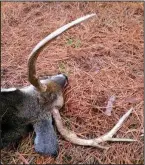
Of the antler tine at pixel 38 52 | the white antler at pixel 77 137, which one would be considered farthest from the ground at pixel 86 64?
the antler tine at pixel 38 52

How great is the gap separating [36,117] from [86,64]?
3.55 feet

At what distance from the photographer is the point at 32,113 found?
3.61 metres

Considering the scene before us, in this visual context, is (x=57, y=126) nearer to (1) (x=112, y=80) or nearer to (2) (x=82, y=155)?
(2) (x=82, y=155)

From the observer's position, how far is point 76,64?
442 cm

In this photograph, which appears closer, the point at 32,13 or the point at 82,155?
the point at 82,155

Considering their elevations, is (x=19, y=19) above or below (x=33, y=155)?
above

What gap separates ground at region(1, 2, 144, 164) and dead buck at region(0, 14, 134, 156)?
3.6 inches

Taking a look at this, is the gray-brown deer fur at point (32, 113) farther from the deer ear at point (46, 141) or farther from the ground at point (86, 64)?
the ground at point (86, 64)

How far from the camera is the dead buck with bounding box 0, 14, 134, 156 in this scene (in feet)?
11.5

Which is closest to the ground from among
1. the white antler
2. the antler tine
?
the white antler

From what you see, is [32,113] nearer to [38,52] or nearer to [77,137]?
[77,137]

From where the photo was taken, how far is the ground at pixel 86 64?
3.62m

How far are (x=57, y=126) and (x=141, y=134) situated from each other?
31.6 inches

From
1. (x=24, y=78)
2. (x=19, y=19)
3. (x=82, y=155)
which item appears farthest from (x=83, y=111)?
(x=19, y=19)
